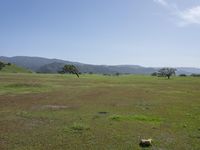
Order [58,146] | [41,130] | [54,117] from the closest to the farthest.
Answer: [58,146] → [41,130] → [54,117]

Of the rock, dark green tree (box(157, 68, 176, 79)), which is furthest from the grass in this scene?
dark green tree (box(157, 68, 176, 79))

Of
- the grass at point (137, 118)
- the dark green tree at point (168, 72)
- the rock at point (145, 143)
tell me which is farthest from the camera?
the dark green tree at point (168, 72)

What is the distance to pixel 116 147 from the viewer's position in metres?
18.4

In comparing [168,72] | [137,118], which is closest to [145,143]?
[137,118]

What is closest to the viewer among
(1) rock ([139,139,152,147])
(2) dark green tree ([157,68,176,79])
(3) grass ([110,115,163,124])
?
(1) rock ([139,139,152,147])

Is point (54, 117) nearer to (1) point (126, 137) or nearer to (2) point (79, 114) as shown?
(2) point (79, 114)

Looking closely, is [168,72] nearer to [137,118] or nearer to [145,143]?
[137,118]

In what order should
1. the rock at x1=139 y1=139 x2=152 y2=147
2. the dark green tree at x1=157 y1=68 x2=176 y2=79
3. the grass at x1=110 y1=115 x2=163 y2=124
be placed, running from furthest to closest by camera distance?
the dark green tree at x1=157 y1=68 x2=176 y2=79 < the grass at x1=110 y1=115 x2=163 y2=124 < the rock at x1=139 y1=139 x2=152 y2=147

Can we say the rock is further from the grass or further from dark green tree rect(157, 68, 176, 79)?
dark green tree rect(157, 68, 176, 79)

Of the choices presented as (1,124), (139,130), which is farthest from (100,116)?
(1,124)

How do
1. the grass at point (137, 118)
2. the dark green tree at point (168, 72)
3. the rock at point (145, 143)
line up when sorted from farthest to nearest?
the dark green tree at point (168, 72) → the grass at point (137, 118) → the rock at point (145, 143)

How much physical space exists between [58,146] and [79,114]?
12462 millimetres

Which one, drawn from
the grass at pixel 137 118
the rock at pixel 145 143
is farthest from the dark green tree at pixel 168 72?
the rock at pixel 145 143

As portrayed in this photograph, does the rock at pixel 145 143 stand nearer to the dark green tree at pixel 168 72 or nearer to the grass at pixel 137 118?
the grass at pixel 137 118
